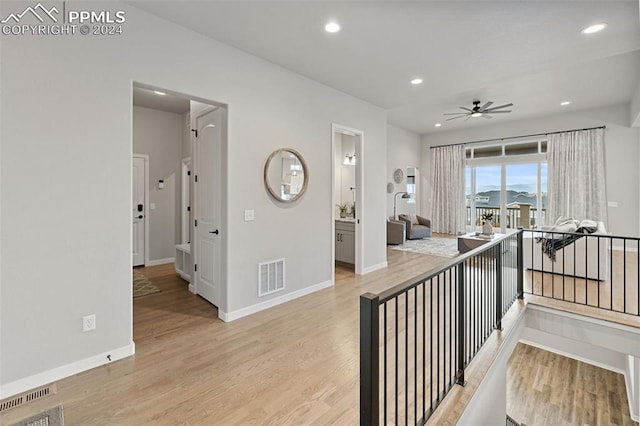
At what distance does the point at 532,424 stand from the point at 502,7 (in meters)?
5.19

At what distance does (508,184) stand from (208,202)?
26.9ft

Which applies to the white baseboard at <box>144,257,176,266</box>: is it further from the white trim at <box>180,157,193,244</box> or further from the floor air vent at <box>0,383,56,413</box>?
the floor air vent at <box>0,383,56,413</box>

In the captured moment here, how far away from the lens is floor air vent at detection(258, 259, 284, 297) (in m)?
3.47

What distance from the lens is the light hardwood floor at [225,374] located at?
71.1 inches

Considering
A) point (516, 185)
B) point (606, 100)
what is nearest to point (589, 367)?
point (516, 185)

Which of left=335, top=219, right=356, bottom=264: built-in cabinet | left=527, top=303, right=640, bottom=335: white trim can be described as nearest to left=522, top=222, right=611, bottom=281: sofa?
left=527, top=303, right=640, bottom=335: white trim

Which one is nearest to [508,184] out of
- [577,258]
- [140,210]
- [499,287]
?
[577,258]

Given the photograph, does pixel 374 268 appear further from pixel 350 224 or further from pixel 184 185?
pixel 184 185

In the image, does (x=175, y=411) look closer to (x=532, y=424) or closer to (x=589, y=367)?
(x=532, y=424)

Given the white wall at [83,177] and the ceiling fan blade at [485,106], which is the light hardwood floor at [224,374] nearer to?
the white wall at [83,177]

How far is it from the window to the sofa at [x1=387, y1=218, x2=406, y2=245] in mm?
2768

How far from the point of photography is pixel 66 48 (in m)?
2.19

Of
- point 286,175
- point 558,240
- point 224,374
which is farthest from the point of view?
point 558,240

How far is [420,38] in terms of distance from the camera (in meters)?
2.98
